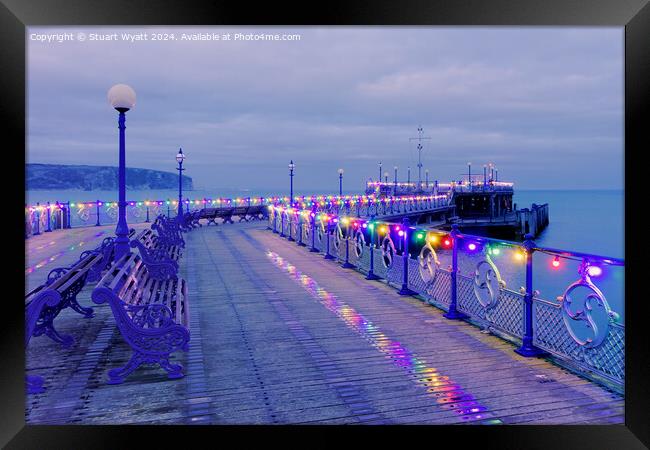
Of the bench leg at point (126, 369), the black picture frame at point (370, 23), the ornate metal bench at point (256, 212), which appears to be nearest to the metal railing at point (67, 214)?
the ornate metal bench at point (256, 212)

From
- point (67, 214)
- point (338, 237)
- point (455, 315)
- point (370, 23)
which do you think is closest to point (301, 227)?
point (338, 237)

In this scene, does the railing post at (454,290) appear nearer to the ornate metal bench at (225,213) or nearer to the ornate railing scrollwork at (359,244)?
the ornate railing scrollwork at (359,244)

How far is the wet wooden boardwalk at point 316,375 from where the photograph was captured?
4.48m

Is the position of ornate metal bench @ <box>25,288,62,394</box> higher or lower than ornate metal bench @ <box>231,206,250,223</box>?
lower

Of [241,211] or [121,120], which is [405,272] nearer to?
[121,120]

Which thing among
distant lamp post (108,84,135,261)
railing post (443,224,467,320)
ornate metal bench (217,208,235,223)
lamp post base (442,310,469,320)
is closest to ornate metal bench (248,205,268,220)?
ornate metal bench (217,208,235,223)

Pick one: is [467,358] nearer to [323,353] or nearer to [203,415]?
[323,353]

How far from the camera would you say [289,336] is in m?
6.95

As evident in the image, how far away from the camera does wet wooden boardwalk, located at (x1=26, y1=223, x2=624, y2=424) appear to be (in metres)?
4.48

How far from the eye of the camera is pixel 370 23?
5160 millimetres

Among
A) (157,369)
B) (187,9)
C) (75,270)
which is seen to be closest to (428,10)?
(187,9)

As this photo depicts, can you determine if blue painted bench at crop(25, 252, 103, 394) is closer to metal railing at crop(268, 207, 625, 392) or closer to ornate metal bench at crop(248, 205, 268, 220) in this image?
metal railing at crop(268, 207, 625, 392)

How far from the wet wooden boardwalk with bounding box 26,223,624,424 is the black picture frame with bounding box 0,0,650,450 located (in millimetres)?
122

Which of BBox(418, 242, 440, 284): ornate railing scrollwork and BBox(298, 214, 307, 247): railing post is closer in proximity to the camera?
BBox(418, 242, 440, 284): ornate railing scrollwork
